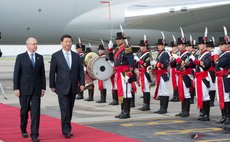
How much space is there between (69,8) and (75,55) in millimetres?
13785

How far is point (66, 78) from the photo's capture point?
30.2ft

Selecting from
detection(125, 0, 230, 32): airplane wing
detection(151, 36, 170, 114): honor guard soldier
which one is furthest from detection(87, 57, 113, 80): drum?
detection(125, 0, 230, 32): airplane wing

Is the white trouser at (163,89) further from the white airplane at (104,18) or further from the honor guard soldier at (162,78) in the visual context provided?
the white airplane at (104,18)

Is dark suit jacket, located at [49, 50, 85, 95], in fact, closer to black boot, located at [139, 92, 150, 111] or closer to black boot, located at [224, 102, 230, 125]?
black boot, located at [224, 102, 230, 125]

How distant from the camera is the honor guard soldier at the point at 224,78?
1048cm

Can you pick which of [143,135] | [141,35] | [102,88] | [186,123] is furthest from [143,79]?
[141,35]

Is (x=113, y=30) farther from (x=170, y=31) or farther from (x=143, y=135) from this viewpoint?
(x=143, y=135)

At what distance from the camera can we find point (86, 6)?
915 inches

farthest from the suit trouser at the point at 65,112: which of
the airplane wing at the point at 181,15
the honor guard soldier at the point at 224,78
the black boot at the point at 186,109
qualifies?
the airplane wing at the point at 181,15

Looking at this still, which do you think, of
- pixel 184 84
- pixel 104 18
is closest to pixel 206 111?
pixel 184 84

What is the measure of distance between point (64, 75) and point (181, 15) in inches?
539

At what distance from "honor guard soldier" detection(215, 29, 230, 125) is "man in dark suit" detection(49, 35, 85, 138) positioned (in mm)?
3020

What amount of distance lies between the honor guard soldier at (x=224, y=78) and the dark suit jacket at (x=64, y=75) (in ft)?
9.91

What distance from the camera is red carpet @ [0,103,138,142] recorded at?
351 inches
